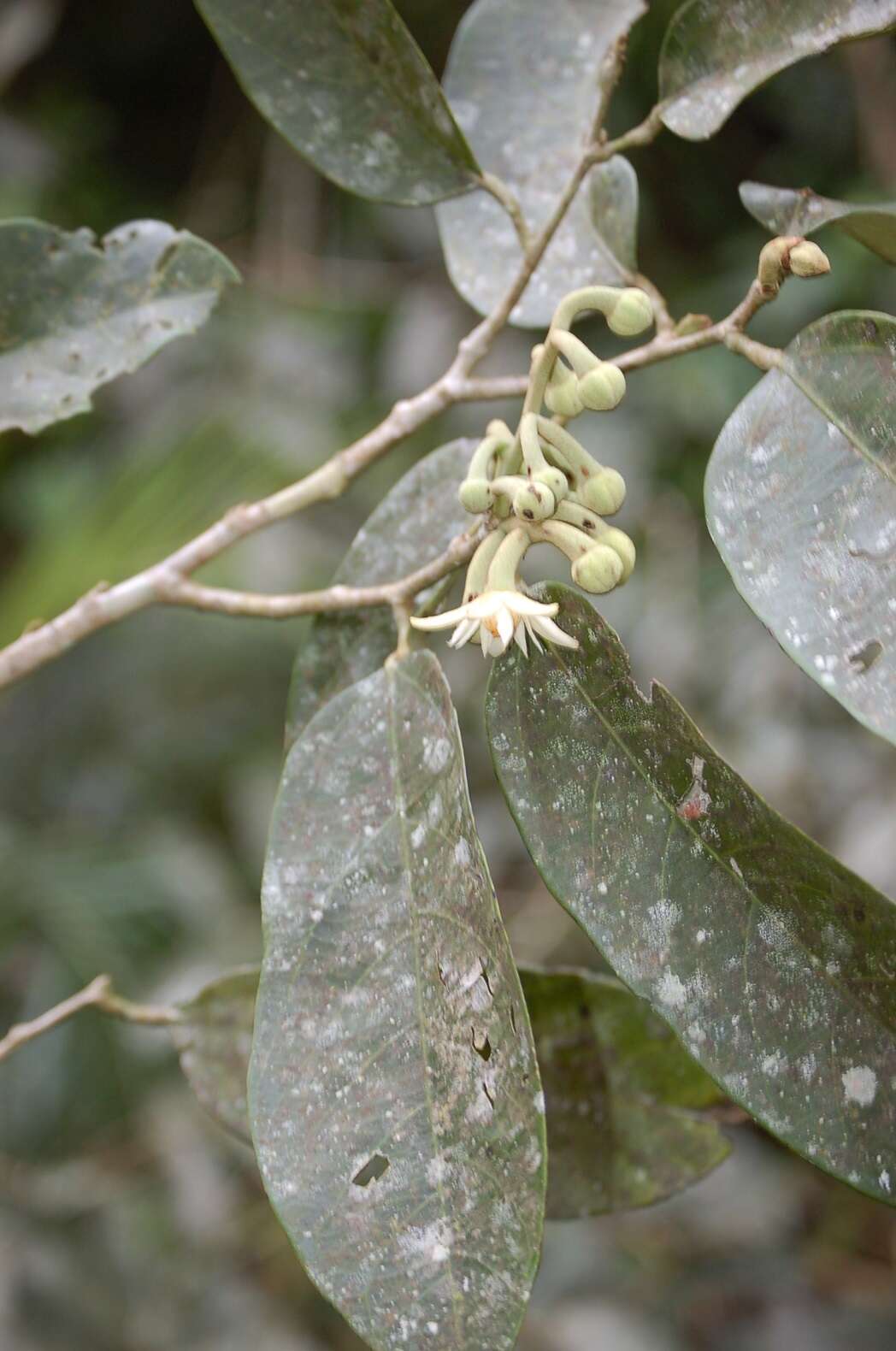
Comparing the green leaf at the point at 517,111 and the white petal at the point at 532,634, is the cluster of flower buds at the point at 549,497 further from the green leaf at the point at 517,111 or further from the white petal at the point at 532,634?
the green leaf at the point at 517,111

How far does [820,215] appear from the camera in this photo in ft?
1.87

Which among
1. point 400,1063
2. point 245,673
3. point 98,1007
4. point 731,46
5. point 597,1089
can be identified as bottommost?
point 245,673

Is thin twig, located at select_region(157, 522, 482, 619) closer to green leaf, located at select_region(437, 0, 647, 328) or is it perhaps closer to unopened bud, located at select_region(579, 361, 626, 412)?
unopened bud, located at select_region(579, 361, 626, 412)

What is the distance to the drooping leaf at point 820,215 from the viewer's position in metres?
0.55

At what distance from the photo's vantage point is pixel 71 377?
688mm

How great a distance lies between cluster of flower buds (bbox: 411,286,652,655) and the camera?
1.61ft

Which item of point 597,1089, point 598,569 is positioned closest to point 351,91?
point 598,569

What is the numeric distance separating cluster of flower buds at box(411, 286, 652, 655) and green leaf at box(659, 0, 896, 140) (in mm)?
162

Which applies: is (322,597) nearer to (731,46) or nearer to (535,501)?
(535,501)

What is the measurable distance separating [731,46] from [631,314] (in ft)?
0.67

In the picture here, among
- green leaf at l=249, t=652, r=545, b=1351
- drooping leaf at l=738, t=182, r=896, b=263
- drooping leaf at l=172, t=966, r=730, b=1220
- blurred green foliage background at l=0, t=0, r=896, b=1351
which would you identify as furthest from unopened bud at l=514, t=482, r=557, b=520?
blurred green foliage background at l=0, t=0, r=896, b=1351

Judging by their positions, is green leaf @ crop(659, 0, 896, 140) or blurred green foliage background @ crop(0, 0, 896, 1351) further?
blurred green foliage background @ crop(0, 0, 896, 1351)

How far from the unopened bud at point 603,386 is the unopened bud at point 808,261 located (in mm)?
91

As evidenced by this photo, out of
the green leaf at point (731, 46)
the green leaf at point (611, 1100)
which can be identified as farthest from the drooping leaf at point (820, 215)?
the green leaf at point (611, 1100)
